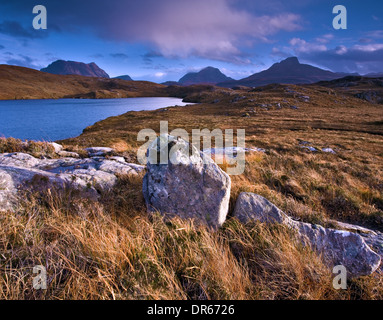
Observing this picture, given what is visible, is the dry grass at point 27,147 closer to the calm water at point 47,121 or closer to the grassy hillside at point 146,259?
the calm water at point 47,121

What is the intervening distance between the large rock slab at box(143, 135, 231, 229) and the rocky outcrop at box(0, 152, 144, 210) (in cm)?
182

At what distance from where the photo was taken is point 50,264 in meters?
2.45

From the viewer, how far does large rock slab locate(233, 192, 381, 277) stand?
3150 millimetres

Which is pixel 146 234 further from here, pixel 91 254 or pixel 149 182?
pixel 149 182

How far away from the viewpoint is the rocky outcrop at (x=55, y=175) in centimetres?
396

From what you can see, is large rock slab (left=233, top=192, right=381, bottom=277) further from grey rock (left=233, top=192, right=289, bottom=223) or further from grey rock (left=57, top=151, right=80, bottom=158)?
grey rock (left=57, top=151, right=80, bottom=158)

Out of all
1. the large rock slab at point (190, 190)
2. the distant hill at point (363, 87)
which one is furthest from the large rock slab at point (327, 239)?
the distant hill at point (363, 87)

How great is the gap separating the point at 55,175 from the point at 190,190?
11.4 feet

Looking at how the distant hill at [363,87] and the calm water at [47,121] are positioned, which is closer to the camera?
the calm water at [47,121]

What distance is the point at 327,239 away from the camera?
11.8 feet

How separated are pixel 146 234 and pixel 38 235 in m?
1.61

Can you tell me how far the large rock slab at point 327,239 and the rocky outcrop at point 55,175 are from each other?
11.5 feet

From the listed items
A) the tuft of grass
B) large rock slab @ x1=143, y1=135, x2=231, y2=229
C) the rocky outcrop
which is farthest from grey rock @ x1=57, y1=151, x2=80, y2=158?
large rock slab @ x1=143, y1=135, x2=231, y2=229
